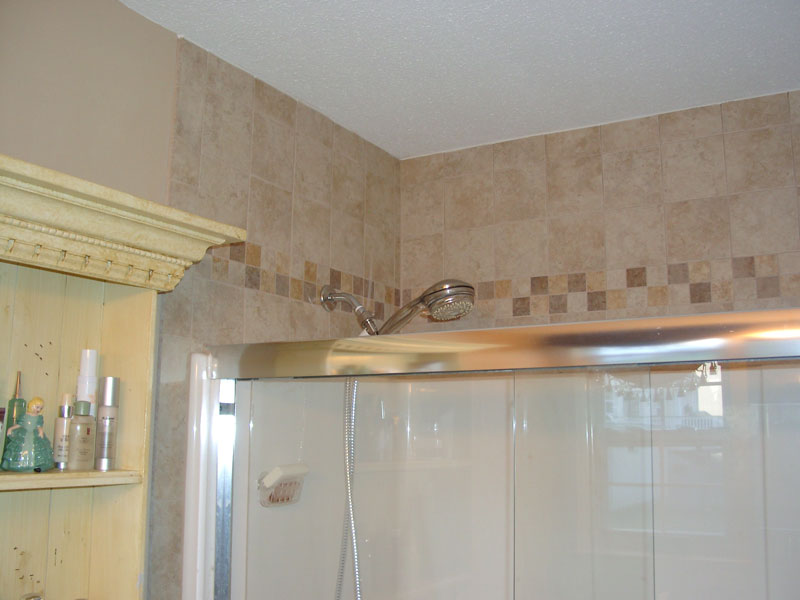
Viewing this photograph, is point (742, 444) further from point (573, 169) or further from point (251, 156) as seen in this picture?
point (251, 156)

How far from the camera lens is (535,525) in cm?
182

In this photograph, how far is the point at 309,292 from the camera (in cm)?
201

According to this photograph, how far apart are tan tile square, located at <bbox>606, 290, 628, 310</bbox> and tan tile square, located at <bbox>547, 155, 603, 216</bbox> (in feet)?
0.79

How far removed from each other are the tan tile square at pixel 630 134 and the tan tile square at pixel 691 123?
0.03 m

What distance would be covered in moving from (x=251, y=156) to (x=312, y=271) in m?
0.34

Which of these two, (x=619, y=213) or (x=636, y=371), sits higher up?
(x=619, y=213)

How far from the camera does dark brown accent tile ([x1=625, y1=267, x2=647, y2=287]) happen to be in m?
2.06

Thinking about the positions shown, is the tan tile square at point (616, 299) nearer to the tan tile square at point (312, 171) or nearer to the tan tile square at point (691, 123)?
the tan tile square at point (691, 123)

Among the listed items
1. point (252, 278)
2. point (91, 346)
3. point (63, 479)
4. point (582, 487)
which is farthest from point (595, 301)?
point (63, 479)

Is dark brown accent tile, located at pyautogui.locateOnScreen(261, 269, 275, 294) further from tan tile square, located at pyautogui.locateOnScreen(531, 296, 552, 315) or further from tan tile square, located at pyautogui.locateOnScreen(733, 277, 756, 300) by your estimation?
tan tile square, located at pyautogui.locateOnScreen(733, 277, 756, 300)

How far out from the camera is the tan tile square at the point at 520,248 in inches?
87.0

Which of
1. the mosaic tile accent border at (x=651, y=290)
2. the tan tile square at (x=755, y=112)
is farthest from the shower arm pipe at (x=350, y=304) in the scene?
the tan tile square at (x=755, y=112)

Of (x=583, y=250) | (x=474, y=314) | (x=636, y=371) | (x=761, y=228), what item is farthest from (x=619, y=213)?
(x=636, y=371)

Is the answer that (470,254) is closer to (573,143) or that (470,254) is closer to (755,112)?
(573,143)
